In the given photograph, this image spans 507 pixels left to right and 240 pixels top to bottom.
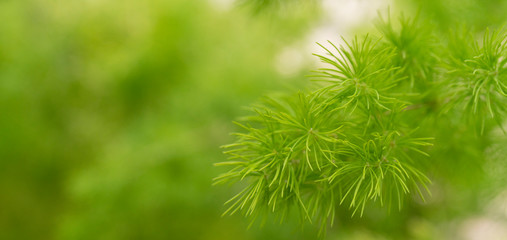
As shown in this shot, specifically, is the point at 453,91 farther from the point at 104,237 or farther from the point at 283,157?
the point at 104,237

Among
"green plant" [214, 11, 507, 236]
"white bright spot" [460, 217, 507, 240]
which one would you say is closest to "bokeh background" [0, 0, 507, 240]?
"white bright spot" [460, 217, 507, 240]

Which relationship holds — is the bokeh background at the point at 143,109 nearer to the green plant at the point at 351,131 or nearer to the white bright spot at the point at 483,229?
the white bright spot at the point at 483,229

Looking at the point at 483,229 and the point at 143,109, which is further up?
the point at 143,109

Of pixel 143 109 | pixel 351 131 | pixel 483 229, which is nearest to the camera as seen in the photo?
pixel 351 131

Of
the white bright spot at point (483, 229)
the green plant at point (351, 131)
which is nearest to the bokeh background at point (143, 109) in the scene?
the white bright spot at point (483, 229)

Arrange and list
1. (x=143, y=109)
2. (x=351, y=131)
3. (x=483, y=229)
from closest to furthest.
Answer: (x=351, y=131) < (x=483, y=229) < (x=143, y=109)

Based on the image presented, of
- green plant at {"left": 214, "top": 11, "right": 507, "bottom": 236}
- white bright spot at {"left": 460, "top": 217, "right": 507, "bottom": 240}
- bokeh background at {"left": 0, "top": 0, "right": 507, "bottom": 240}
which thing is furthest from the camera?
bokeh background at {"left": 0, "top": 0, "right": 507, "bottom": 240}

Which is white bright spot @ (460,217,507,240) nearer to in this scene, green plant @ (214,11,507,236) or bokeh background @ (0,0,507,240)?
bokeh background @ (0,0,507,240)

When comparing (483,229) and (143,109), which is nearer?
(483,229)

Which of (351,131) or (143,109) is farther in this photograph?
(143,109)

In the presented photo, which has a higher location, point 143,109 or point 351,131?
point 143,109
